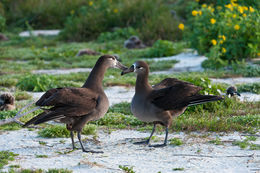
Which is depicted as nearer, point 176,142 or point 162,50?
point 176,142

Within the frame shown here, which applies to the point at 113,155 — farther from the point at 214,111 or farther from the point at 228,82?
the point at 228,82

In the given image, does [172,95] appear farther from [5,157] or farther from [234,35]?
[234,35]

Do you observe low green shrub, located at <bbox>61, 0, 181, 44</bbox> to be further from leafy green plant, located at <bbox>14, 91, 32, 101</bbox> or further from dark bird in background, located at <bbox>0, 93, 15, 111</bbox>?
dark bird in background, located at <bbox>0, 93, 15, 111</bbox>

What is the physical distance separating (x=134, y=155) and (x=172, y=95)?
3.11 feet

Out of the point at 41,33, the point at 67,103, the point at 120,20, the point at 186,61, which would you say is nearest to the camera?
the point at 67,103

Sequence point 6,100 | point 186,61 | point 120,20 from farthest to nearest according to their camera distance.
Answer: point 120,20
point 186,61
point 6,100

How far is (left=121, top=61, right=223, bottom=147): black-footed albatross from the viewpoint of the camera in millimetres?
5977

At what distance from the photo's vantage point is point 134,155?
5.66 m

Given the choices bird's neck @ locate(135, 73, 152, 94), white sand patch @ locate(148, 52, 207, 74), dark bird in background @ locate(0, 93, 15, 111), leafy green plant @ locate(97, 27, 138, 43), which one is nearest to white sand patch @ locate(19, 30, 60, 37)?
leafy green plant @ locate(97, 27, 138, 43)

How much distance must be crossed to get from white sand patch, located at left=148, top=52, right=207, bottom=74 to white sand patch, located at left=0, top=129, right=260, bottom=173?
601 centimetres

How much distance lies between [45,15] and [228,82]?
43.3 ft

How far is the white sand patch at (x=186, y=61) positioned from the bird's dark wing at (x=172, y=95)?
6191 mm

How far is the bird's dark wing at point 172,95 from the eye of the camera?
5996mm

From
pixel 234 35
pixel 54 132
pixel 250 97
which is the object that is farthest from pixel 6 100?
pixel 234 35
